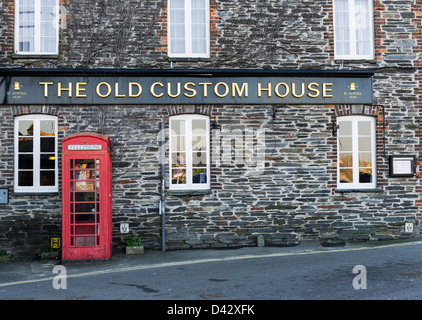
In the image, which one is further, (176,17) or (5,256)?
(176,17)

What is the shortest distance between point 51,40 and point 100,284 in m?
6.92

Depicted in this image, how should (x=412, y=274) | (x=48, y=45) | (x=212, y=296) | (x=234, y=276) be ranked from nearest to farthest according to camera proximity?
(x=212, y=296) → (x=412, y=274) → (x=234, y=276) → (x=48, y=45)

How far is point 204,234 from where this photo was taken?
40.8ft

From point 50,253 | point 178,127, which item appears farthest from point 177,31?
point 50,253

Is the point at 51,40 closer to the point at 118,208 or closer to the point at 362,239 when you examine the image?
the point at 118,208

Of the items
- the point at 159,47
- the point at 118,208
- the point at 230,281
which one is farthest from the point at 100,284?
the point at 159,47

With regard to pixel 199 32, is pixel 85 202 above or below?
below

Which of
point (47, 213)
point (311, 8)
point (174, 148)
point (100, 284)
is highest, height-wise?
point (311, 8)

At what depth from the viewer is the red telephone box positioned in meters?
10.7

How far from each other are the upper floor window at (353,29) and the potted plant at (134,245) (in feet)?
23.1

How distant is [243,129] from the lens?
12.7m

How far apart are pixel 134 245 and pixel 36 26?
6.07 m

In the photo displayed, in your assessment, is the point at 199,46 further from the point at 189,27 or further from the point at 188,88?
the point at 188,88

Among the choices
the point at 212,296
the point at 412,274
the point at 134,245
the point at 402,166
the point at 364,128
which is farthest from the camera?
the point at 364,128
